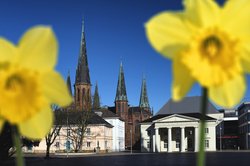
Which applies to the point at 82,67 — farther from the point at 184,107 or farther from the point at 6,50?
the point at 6,50

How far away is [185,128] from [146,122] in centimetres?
1191

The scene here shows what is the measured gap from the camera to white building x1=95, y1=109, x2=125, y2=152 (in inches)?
5079

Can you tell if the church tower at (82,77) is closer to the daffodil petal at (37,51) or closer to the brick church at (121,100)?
the brick church at (121,100)

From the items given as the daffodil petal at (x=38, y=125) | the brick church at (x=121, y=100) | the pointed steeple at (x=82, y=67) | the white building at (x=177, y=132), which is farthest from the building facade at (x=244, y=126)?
the daffodil petal at (x=38, y=125)

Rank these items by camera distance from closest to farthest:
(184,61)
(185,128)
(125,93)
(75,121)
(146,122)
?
(184,61) → (75,121) → (185,128) → (146,122) → (125,93)

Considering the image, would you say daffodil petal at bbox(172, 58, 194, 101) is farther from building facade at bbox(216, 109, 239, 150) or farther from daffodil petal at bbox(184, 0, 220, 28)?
building facade at bbox(216, 109, 239, 150)

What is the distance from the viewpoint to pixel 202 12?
1.21 metres

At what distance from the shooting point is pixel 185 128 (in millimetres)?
105438

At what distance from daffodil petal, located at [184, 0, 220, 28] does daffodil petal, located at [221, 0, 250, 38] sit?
0.02 metres

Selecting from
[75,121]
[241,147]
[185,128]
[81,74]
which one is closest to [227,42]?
[75,121]

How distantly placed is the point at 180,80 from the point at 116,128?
426ft

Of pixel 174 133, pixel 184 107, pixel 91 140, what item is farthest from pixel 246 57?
pixel 184 107

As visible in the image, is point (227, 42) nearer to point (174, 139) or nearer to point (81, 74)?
point (174, 139)

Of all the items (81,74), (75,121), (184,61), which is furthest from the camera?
(81,74)
